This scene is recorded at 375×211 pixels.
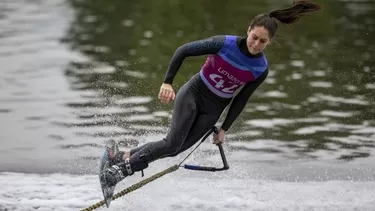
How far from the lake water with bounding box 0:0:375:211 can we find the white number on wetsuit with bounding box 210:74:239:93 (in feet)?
4.61

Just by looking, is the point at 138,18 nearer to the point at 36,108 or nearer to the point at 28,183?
the point at 36,108

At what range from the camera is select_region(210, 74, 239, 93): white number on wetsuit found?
266 inches

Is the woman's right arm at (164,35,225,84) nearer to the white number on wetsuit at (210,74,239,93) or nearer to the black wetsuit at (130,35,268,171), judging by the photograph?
the black wetsuit at (130,35,268,171)

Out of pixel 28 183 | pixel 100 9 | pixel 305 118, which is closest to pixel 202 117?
pixel 28 183

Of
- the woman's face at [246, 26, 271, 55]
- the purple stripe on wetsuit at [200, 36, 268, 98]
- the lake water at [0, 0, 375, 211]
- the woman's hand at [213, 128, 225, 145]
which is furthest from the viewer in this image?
the lake water at [0, 0, 375, 211]

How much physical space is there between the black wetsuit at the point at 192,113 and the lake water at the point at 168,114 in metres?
0.89

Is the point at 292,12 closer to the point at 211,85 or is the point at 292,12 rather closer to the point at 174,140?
the point at 211,85

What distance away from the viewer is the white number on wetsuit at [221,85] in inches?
266

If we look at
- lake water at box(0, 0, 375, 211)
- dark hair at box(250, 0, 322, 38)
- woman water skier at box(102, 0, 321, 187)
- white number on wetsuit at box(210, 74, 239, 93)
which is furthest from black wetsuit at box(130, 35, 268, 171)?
lake water at box(0, 0, 375, 211)

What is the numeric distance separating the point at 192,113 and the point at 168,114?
3.75 metres

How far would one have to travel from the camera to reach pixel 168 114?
415 inches

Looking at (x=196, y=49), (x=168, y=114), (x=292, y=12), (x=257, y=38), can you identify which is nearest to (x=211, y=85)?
(x=196, y=49)

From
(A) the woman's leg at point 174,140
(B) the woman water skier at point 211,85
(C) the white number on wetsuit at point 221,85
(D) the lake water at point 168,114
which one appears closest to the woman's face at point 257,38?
(B) the woman water skier at point 211,85

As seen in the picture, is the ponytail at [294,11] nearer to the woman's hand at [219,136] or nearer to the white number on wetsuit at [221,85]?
the white number on wetsuit at [221,85]
